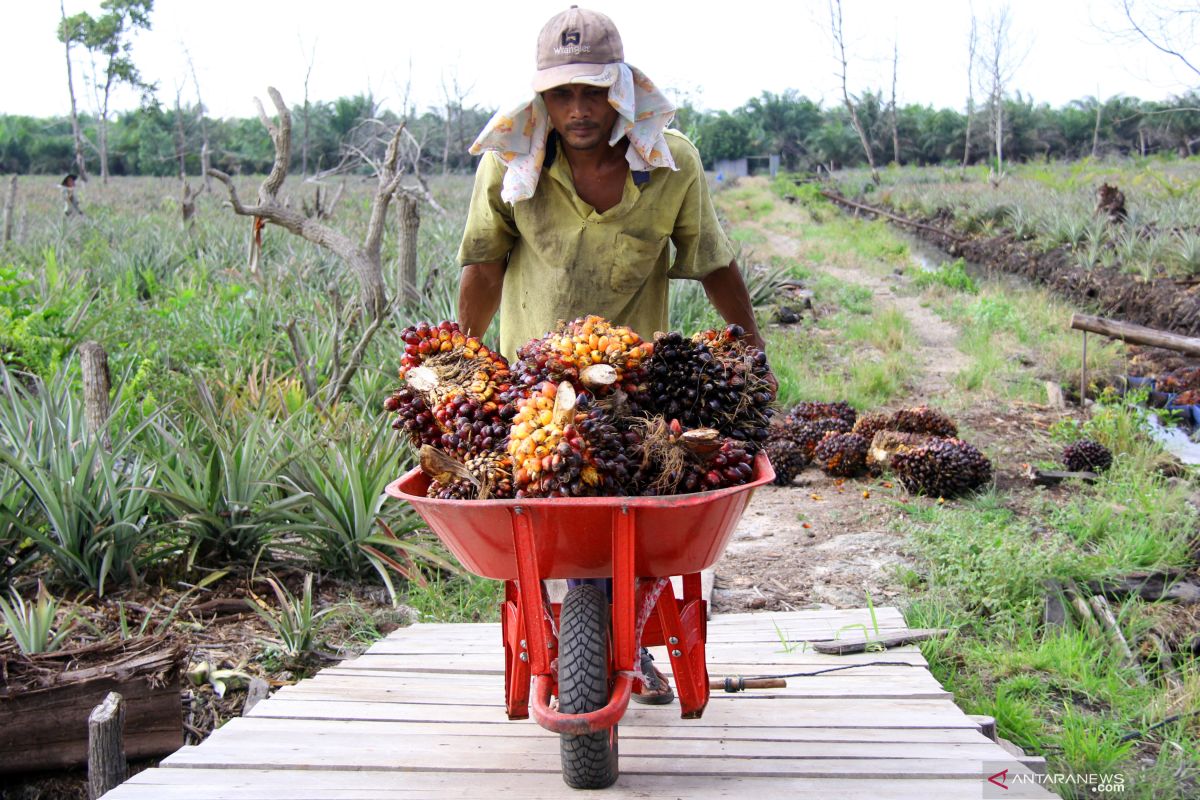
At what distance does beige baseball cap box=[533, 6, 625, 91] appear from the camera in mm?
2455

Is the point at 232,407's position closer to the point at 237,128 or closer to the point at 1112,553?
the point at 1112,553

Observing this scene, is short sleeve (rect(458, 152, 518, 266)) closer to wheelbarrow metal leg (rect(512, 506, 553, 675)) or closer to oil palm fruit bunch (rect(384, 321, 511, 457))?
oil palm fruit bunch (rect(384, 321, 511, 457))

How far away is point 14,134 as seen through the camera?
1924 inches

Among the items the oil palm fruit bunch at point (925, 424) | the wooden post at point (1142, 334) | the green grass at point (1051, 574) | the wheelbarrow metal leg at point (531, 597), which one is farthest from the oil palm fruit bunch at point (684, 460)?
the wooden post at point (1142, 334)

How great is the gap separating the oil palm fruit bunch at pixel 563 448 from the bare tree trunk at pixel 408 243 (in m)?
5.07

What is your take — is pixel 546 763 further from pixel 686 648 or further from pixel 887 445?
pixel 887 445

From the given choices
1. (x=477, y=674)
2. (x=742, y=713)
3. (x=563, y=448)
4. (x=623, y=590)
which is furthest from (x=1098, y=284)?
(x=563, y=448)

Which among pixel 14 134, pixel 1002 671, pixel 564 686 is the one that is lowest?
pixel 1002 671

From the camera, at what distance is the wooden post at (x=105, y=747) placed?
244 centimetres

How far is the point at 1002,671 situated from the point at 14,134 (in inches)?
2198

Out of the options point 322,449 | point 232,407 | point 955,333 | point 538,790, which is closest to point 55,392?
point 232,407

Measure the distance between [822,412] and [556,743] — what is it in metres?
4.95

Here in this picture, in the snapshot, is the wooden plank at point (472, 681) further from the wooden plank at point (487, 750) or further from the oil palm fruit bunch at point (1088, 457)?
the oil palm fruit bunch at point (1088, 457)

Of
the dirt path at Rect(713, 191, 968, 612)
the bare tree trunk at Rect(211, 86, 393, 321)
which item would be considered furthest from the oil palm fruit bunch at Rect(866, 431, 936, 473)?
the bare tree trunk at Rect(211, 86, 393, 321)
